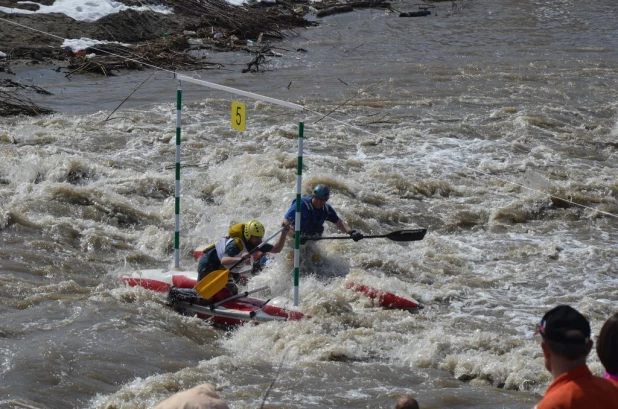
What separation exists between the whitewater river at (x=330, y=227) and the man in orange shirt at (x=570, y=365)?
1.09 meters

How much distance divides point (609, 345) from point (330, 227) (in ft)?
22.3

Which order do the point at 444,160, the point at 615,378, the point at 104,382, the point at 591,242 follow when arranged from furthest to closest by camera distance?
1. the point at 444,160
2. the point at 591,242
3. the point at 104,382
4. the point at 615,378

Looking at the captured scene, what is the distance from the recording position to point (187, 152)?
12.9 meters

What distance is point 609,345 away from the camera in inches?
124

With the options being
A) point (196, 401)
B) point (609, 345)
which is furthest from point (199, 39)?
point (196, 401)

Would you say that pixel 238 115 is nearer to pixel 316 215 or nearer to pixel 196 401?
pixel 316 215

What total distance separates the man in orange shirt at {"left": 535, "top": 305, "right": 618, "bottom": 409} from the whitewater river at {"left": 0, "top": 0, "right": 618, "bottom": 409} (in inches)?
42.8

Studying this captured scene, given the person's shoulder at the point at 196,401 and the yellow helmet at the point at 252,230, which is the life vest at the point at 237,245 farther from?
the person's shoulder at the point at 196,401

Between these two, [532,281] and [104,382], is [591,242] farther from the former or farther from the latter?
[104,382]

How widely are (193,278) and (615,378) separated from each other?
211 inches

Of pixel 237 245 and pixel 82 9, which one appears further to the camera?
pixel 82 9

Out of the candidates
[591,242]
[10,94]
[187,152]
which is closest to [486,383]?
[591,242]

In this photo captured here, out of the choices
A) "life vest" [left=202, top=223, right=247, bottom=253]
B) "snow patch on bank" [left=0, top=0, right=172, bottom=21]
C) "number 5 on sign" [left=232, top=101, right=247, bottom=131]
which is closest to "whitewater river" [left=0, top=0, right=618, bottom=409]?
"life vest" [left=202, top=223, right=247, bottom=253]

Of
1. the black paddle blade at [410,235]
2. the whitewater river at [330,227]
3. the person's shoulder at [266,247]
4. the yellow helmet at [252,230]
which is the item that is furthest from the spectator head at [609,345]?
the black paddle blade at [410,235]
